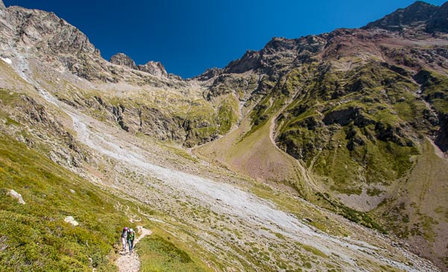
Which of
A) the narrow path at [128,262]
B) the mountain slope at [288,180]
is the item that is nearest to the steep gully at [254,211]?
the mountain slope at [288,180]

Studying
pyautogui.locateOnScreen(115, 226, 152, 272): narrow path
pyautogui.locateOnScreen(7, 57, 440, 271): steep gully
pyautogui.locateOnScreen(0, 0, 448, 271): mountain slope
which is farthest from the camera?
pyautogui.locateOnScreen(7, 57, 440, 271): steep gully

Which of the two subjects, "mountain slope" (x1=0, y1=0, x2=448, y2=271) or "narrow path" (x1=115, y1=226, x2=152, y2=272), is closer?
"narrow path" (x1=115, y1=226, x2=152, y2=272)

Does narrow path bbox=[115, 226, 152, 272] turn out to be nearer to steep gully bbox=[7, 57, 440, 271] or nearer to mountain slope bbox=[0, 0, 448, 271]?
mountain slope bbox=[0, 0, 448, 271]

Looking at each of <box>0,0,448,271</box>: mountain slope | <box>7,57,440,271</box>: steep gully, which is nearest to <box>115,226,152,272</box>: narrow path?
<box>0,0,448,271</box>: mountain slope

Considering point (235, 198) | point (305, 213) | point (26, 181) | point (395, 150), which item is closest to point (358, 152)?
point (395, 150)

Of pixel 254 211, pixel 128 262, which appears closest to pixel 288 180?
pixel 254 211

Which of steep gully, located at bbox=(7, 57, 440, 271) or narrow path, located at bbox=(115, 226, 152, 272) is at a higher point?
narrow path, located at bbox=(115, 226, 152, 272)

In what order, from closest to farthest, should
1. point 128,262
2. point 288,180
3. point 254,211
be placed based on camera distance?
point 128,262
point 254,211
point 288,180

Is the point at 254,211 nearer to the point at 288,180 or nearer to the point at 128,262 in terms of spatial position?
the point at 128,262

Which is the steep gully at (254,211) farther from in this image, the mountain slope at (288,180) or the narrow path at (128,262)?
the narrow path at (128,262)

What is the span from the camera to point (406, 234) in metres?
93.6

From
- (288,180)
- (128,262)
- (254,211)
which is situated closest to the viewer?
(128,262)

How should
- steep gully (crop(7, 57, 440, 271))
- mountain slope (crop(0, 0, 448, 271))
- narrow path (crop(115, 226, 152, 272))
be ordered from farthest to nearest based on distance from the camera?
steep gully (crop(7, 57, 440, 271))
mountain slope (crop(0, 0, 448, 271))
narrow path (crop(115, 226, 152, 272))

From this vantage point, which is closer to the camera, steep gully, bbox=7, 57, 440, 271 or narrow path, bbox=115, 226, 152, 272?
narrow path, bbox=115, 226, 152, 272
